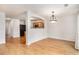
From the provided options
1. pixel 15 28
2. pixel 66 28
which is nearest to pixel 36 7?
pixel 66 28

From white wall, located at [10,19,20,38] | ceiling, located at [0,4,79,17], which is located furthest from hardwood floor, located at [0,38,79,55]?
white wall, located at [10,19,20,38]

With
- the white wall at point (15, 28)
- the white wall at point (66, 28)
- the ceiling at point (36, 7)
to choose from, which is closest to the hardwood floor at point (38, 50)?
the white wall at point (66, 28)

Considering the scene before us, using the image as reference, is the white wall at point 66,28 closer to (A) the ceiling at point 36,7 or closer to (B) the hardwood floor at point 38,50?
(A) the ceiling at point 36,7

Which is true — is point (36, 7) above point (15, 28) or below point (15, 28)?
above

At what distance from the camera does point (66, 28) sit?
181 inches

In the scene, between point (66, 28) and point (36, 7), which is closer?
point (36, 7)

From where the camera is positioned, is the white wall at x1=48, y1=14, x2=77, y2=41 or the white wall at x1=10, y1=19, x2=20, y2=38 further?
the white wall at x1=10, y1=19, x2=20, y2=38

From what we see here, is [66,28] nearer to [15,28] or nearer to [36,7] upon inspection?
[36,7]

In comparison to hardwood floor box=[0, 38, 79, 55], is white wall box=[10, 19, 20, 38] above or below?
above

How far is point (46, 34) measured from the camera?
5.87 m

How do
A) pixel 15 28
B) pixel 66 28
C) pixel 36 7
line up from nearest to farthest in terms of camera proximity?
pixel 36 7 < pixel 66 28 < pixel 15 28

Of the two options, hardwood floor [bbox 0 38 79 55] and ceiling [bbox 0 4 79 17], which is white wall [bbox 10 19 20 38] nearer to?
ceiling [bbox 0 4 79 17]

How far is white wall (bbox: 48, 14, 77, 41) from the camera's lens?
14.1 ft
